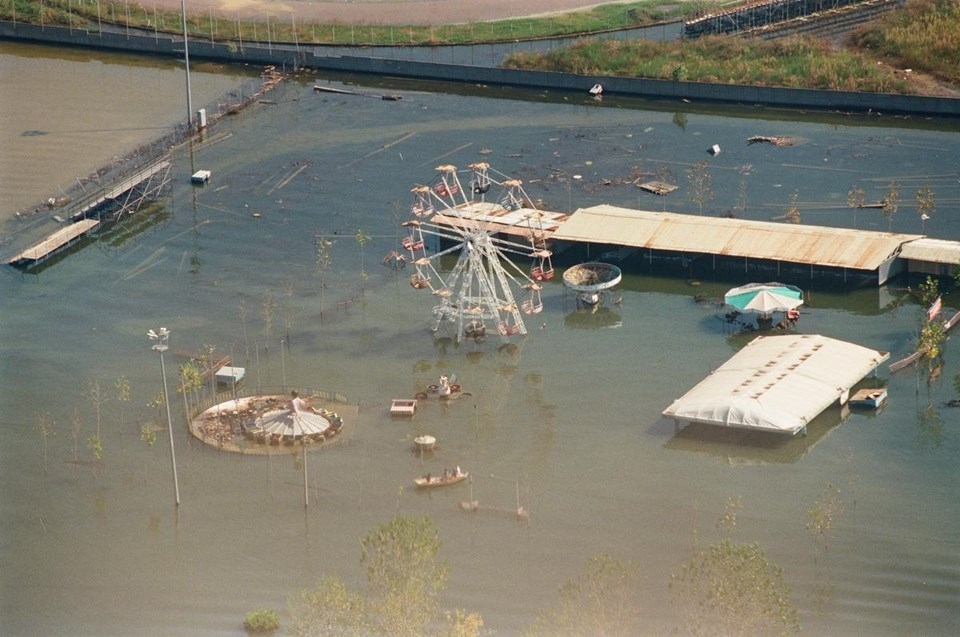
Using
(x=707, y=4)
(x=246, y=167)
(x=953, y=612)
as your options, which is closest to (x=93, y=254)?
(x=246, y=167)

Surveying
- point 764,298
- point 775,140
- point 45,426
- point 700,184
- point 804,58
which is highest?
point 804,58

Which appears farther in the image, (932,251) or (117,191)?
(117,191)

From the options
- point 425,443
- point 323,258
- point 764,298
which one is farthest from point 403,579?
point 323,258

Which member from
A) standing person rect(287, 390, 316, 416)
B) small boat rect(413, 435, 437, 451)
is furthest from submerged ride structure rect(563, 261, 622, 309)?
small boat rect(413, 435, 437, 451)

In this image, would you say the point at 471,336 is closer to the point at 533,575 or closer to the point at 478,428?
the point at 478,428

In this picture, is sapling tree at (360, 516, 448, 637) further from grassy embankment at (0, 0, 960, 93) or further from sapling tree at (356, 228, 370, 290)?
grassy embankment at (0, 0, 960, 93)

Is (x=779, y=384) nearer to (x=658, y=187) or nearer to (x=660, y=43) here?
(x=658, y=187)

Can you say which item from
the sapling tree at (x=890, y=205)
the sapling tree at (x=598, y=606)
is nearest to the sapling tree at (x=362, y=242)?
the sapling tree at (x=890, y=205)

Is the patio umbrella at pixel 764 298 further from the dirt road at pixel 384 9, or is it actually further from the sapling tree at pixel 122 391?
the dirt road at pixel 384 9
